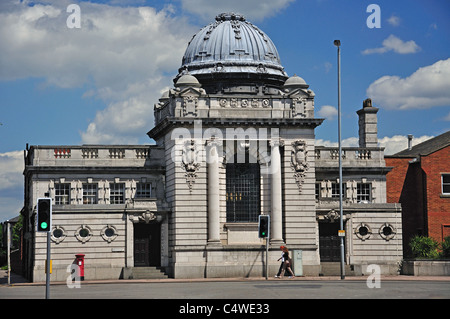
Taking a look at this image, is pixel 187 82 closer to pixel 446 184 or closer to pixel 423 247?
pixel 423 247

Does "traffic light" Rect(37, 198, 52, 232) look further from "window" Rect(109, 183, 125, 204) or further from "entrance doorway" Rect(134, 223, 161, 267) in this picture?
"window" Rect(109, 183, 125, 204)

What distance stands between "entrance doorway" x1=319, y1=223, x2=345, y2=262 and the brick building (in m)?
7.35

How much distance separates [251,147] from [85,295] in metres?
20.8

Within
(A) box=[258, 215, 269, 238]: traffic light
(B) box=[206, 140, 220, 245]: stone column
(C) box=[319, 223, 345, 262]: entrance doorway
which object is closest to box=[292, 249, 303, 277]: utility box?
(C) box=[319, 223, 345, 262]: entrance doorway

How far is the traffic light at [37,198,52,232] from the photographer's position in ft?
90.3

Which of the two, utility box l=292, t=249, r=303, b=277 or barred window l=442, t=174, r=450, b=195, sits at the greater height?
barred window l=442, t=174, r=450, b=195

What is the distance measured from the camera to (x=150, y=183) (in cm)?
5419

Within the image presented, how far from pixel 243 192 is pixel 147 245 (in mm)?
6952

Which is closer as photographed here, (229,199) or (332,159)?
(229,199)

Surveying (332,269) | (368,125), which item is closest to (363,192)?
(368,125)

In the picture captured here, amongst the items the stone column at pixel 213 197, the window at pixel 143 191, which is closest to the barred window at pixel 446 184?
the stone column at pixel 213 197

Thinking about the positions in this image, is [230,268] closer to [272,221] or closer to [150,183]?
[272,221]

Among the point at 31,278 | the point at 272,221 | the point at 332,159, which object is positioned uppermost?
the point at 332,159
